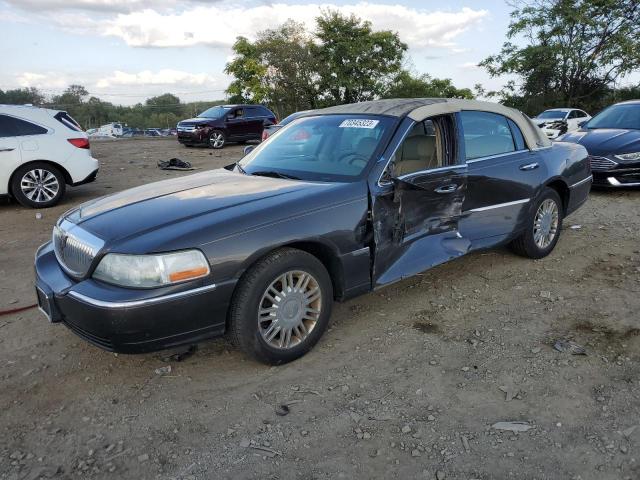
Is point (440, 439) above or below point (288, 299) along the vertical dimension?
below

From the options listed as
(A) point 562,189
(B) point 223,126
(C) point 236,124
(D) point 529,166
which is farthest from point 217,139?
(D) point 529,166

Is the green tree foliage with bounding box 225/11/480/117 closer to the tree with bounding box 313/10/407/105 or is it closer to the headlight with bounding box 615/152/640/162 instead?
the tree with bounding box 313/10/407/105

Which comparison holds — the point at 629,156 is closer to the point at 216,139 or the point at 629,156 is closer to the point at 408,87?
the point at 216,139

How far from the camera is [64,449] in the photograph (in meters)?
2.55

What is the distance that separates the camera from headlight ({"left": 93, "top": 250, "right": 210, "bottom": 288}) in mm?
2717

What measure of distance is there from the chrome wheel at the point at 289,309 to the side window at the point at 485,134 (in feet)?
6.08

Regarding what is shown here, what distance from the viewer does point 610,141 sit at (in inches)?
313

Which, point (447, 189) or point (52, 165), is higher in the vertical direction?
point (52, 165)

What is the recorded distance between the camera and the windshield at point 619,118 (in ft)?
27.8

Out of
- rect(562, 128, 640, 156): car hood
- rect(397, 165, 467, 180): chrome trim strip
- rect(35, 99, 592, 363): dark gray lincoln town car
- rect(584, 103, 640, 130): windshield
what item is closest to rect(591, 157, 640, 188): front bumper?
rect(562, 128, 640, 156): car hood

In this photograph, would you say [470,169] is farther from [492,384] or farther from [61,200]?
[61,200]

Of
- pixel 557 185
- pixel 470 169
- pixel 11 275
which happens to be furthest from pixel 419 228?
pixel 11 275

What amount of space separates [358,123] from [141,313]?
7.09 feet

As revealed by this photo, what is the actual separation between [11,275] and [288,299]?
3.47 metres
